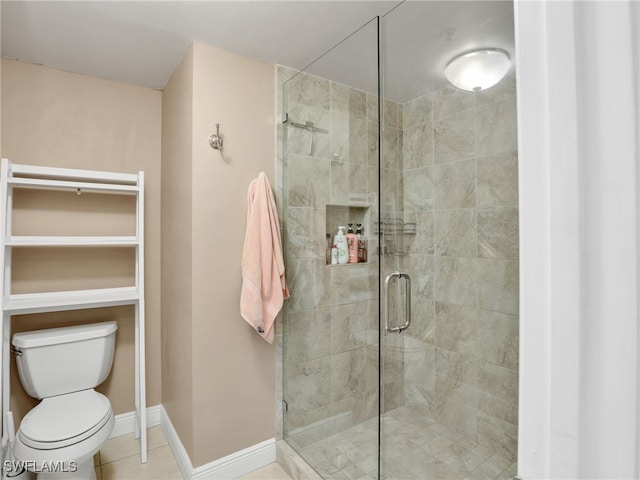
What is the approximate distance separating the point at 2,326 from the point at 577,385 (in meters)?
2.32

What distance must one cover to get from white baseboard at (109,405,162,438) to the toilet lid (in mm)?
460

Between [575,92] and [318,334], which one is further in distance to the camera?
[318,334]

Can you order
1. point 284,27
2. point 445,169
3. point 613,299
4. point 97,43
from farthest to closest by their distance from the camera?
Result: point 97,43 < point 284,27 < point 445,169 < point 613,299

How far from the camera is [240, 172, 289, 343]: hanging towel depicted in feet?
5.78

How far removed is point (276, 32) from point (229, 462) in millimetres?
2256

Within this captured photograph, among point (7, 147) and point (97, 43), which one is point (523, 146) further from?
point (7, 147)

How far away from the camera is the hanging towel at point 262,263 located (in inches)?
69.3

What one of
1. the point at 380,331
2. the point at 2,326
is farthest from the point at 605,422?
the point at 2,326

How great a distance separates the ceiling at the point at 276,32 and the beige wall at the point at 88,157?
221 millimetres

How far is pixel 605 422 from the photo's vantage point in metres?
0.23

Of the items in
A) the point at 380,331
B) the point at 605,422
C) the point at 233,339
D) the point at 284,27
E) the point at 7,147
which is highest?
the point at 284,27

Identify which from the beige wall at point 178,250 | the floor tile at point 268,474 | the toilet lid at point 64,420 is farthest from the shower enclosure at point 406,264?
the toilet lid at point 64,420

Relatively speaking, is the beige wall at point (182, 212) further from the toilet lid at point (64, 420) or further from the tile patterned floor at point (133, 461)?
the toilet lid at point (64, 420)

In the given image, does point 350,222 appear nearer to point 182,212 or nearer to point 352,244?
point 352,244
